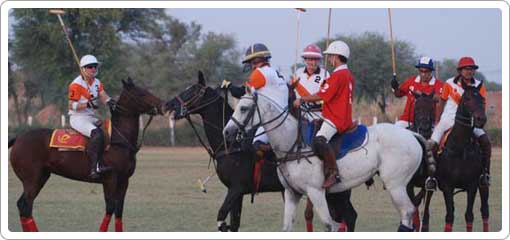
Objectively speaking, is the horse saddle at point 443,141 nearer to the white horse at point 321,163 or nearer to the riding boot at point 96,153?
the white horse at point 321,163

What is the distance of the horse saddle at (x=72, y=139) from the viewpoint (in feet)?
46.9

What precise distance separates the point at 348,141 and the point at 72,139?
4411mm

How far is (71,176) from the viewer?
14.6 m

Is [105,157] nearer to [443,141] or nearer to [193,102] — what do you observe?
[193,102]

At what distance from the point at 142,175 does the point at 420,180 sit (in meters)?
16.0

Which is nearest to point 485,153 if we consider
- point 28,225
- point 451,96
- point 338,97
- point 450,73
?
point 451,96

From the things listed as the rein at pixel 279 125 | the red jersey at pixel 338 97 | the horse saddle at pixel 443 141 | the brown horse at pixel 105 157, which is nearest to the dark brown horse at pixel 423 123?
the horse saddle at pixel 443 141

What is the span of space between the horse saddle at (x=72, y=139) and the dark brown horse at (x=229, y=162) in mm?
1228

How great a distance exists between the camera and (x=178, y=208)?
18266 millimetres

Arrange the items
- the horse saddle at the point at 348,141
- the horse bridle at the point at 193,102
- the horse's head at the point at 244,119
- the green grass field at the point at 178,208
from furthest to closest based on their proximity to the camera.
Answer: the green grass field at the point at 178,208 → the horse bridle at the point at 193,102 → the horse saddle at the point at 348,141 → the horse's head at the point at 244,119

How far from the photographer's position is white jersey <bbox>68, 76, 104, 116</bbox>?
46.8ft

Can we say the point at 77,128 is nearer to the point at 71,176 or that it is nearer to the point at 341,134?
the point at 71,176

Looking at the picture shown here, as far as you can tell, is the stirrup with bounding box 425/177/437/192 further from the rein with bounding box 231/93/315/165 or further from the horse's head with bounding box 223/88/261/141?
the horse's head with bounding box 223/88/261/141

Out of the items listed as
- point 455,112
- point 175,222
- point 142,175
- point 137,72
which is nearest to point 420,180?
point 455,112
